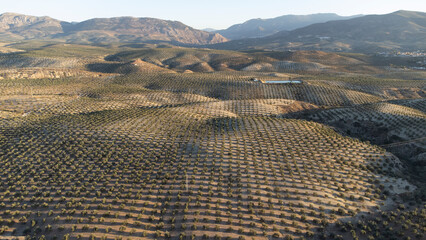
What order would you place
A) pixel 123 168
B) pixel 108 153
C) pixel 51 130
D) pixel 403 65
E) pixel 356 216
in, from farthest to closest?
pixel 403 65 < pixel 51 130 < pixel 108 153 < pixel 123 168 < pixel 356 216

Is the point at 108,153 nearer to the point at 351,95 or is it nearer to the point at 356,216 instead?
the point at 356,216

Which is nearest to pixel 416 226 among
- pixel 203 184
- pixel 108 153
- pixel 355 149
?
pixel 355 149

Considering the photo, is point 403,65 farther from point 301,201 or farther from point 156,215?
point 156,215

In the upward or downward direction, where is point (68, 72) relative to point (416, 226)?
upward

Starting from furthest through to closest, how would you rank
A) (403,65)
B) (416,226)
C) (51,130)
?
(403,65)
(51,130)
(416,226)

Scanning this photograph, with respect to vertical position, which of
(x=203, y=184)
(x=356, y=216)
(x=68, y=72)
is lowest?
(x=356, y=216)

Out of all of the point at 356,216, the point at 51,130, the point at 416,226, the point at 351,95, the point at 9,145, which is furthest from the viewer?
the point at 351,95

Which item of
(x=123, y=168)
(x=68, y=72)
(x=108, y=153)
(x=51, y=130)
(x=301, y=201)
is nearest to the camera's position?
(x=301, y=201)

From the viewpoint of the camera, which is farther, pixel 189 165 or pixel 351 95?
pixel 351 95

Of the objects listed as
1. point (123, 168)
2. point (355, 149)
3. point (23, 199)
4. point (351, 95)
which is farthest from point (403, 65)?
point (23, 199)
